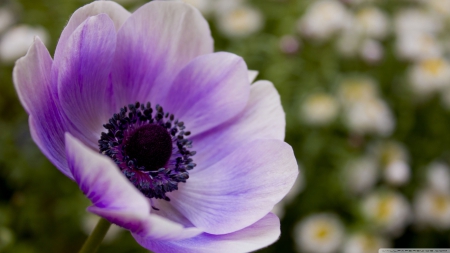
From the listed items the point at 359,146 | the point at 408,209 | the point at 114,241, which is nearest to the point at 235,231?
the point at 114,241

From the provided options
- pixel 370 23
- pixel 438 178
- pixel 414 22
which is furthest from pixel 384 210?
pixel 414 22

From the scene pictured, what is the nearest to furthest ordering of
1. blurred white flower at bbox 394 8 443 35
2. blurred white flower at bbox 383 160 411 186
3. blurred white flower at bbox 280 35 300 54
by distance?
blurred white flower at bbox 383 160 411 186 < blurred white flower at bbox 280 35 300 54 < blurred white flower at bbox 394 8 443 35

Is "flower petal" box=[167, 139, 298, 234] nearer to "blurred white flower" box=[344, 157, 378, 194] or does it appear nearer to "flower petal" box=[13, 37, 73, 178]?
"flower petal" box=[13, 37, 73, 178]

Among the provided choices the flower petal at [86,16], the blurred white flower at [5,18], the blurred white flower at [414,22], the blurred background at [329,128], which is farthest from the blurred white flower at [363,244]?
the blurred white flower at [5,18]

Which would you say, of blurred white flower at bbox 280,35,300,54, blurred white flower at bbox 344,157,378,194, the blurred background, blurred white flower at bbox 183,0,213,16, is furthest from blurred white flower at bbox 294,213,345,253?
blurred white flower at bbox 183,0,213,16

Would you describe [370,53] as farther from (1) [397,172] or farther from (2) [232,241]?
(2) [232,241]

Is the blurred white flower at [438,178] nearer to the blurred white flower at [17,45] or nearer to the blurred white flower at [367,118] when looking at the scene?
the blurred white flower at [367,118]

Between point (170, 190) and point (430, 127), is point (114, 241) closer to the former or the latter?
point (170, 190)
